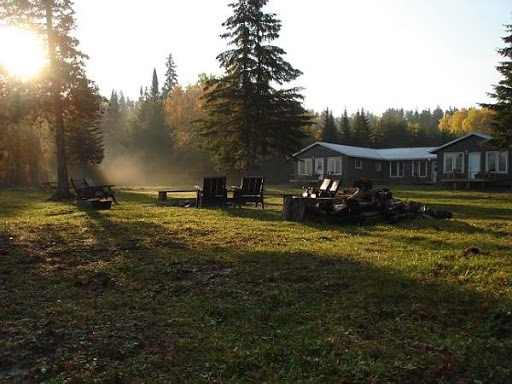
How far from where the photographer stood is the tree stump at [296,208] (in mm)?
12625

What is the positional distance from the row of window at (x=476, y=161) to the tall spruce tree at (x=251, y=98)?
54.3ft

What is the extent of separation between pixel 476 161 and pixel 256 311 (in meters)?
37.0

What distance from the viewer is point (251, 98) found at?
93.0 ft

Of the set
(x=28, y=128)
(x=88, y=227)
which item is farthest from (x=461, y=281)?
(x=28, y=128)

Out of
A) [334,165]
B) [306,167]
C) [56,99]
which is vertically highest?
[56,99]

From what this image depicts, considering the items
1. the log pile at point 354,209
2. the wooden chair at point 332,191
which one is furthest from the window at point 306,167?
the log pile at point 354,209

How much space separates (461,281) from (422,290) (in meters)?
0.73

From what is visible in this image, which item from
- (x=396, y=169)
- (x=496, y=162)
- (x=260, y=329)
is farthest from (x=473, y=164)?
(x=260, y=329)

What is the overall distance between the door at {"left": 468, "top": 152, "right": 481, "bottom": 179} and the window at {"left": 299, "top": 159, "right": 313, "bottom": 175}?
50.9ft

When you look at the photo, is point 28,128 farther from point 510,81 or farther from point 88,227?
point 510,81

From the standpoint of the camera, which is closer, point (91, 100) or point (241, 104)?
point (91, 100)

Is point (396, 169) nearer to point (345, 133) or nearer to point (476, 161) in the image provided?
point (476, 161)

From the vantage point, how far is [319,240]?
9.29m

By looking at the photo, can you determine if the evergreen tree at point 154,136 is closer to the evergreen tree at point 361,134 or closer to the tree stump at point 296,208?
the evergreen tree at point 361,134
